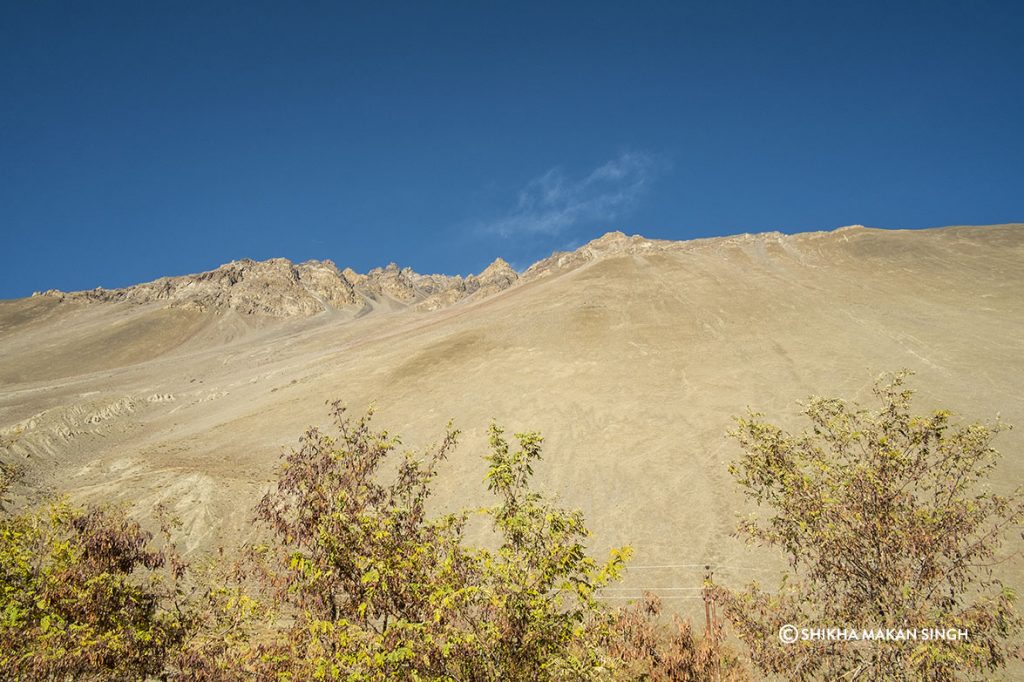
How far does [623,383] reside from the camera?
35812mm

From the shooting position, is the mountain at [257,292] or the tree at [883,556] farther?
the mountain at [257,292]

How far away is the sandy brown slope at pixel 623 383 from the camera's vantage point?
76.8 feet

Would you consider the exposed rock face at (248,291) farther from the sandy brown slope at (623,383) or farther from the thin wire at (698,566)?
the thin wire at (698,566)

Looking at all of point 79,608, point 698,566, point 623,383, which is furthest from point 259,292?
point 79,608

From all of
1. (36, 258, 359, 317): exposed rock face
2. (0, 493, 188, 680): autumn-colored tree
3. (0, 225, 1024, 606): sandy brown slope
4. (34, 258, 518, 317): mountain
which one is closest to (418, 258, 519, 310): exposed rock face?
(34, 258, 518, 317): mountain

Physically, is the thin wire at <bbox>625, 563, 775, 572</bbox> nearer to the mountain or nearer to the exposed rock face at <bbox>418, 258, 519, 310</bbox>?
the mountain

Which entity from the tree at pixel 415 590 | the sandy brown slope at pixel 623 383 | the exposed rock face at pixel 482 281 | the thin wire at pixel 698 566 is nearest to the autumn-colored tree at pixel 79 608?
the tree at pixel 415 590

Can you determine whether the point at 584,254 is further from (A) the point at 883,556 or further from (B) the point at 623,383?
(A) the point at 883,556

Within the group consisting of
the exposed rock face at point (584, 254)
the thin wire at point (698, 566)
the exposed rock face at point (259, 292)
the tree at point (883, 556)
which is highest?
the exposed rock face at point (259, 292)

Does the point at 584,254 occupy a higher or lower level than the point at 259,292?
lower

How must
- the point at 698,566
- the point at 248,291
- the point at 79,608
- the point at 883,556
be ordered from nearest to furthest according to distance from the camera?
the point at 79,608 → the point at 883,556 → the point at 698,566 → the point at 248,291

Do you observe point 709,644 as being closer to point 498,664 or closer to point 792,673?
point 792,673

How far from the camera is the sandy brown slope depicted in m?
23.4

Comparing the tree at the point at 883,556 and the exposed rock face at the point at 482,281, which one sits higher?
the exposed rock face at the point at 482,281
